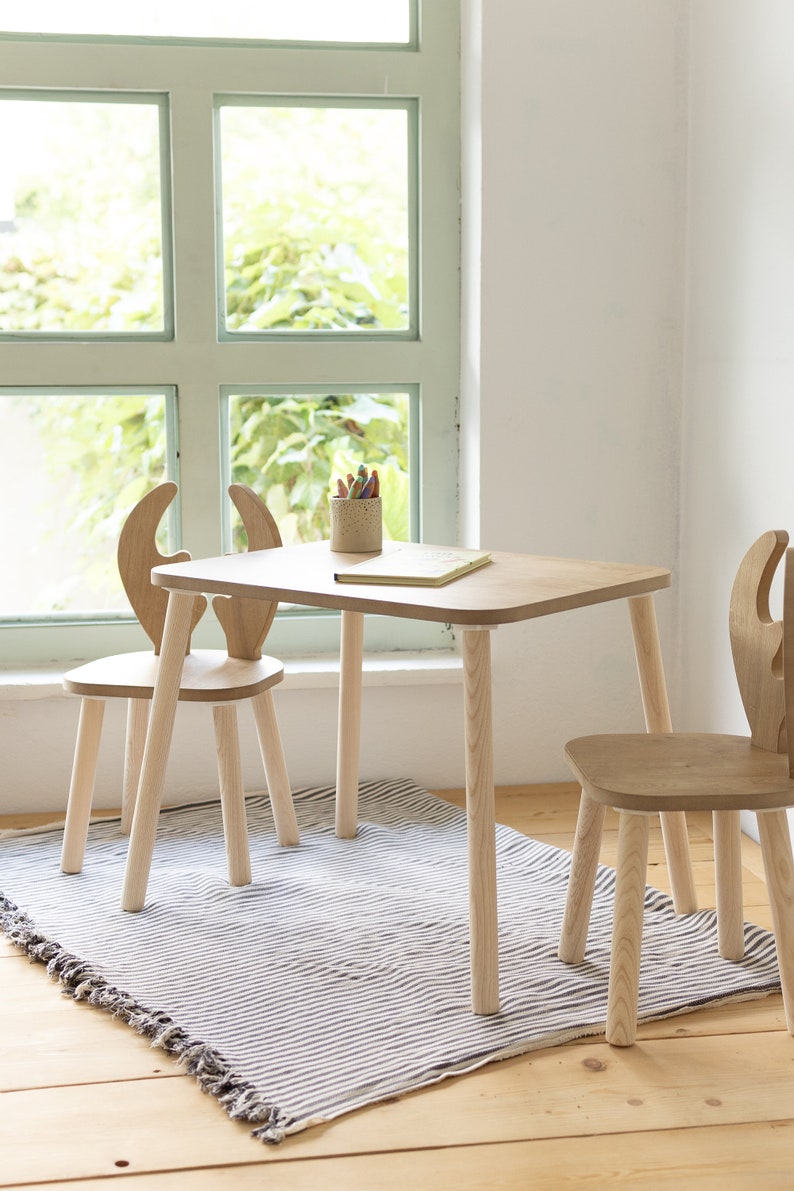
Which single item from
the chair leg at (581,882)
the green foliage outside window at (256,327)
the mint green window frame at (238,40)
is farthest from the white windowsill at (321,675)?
the mint green window frame at (238,40)

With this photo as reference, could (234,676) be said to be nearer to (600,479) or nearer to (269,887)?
(269,887)

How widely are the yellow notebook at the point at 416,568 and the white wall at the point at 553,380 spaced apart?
685mm

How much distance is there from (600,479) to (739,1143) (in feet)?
5.67

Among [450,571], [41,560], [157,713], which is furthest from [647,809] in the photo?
[41,560]

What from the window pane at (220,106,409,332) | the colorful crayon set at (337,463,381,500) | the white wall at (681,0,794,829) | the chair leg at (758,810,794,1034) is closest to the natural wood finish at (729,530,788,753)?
the chair leg at (758,810,794,1034)

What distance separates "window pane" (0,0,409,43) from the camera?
293 centimetres

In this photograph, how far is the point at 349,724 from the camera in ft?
8.75

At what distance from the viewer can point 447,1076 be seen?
175 cm

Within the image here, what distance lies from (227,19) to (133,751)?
5.50 feet

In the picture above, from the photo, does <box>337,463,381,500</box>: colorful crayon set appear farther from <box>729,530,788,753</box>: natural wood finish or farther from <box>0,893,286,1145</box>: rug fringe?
<box>0,893,286,1145</box>: rug fringe

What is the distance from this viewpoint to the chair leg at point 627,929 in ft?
5.89

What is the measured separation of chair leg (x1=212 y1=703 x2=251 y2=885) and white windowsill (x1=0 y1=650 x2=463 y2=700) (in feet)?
1.87

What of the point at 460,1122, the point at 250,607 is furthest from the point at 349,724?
the point at 460,1122

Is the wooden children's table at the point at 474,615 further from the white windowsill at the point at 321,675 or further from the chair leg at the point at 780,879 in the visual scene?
the white windowsill at the point at 321,675
